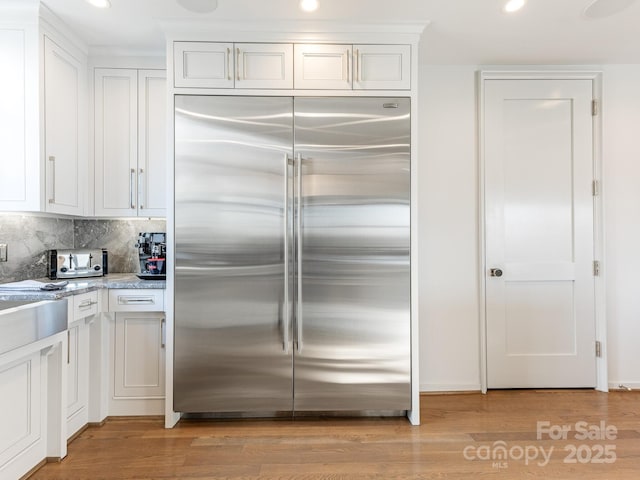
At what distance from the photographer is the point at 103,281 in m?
2.54

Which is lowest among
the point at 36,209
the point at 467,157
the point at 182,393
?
the point at 182,393

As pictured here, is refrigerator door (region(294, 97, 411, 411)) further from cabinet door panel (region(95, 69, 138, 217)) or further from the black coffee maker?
cabinet door panel (region(95, 69, 138, 217))

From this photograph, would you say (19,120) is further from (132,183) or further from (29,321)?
(29,321)

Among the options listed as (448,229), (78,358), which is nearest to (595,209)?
(448,229)

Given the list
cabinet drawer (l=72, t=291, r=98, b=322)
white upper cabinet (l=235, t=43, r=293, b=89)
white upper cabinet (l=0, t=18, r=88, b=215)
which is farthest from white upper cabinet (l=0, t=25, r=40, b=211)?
white upper cabinet (l=235, t=43, r=293, b=89)

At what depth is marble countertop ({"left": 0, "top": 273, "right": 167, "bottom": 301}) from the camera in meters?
2.02

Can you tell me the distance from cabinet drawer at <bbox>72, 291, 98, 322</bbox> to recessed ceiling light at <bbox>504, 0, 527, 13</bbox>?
9.75ft

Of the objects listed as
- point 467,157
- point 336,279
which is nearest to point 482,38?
point 467,157

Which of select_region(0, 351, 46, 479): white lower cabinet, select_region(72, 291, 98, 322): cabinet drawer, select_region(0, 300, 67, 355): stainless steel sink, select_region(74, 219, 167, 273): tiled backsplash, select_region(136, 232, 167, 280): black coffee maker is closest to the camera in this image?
select_region(0, 300, 67, 355): stainless steel sink

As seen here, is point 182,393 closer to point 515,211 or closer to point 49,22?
point 49,22

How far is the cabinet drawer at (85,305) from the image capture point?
2199mm

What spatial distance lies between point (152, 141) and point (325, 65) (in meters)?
1.34

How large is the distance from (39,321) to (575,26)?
351 centimetres

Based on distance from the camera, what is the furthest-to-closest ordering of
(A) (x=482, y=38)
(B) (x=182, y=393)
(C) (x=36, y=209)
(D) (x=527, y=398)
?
(D) (x=527, y=398), (A) (x=482, y=38), (B) (x=182, y=393), (C) (x=36, y=209)
